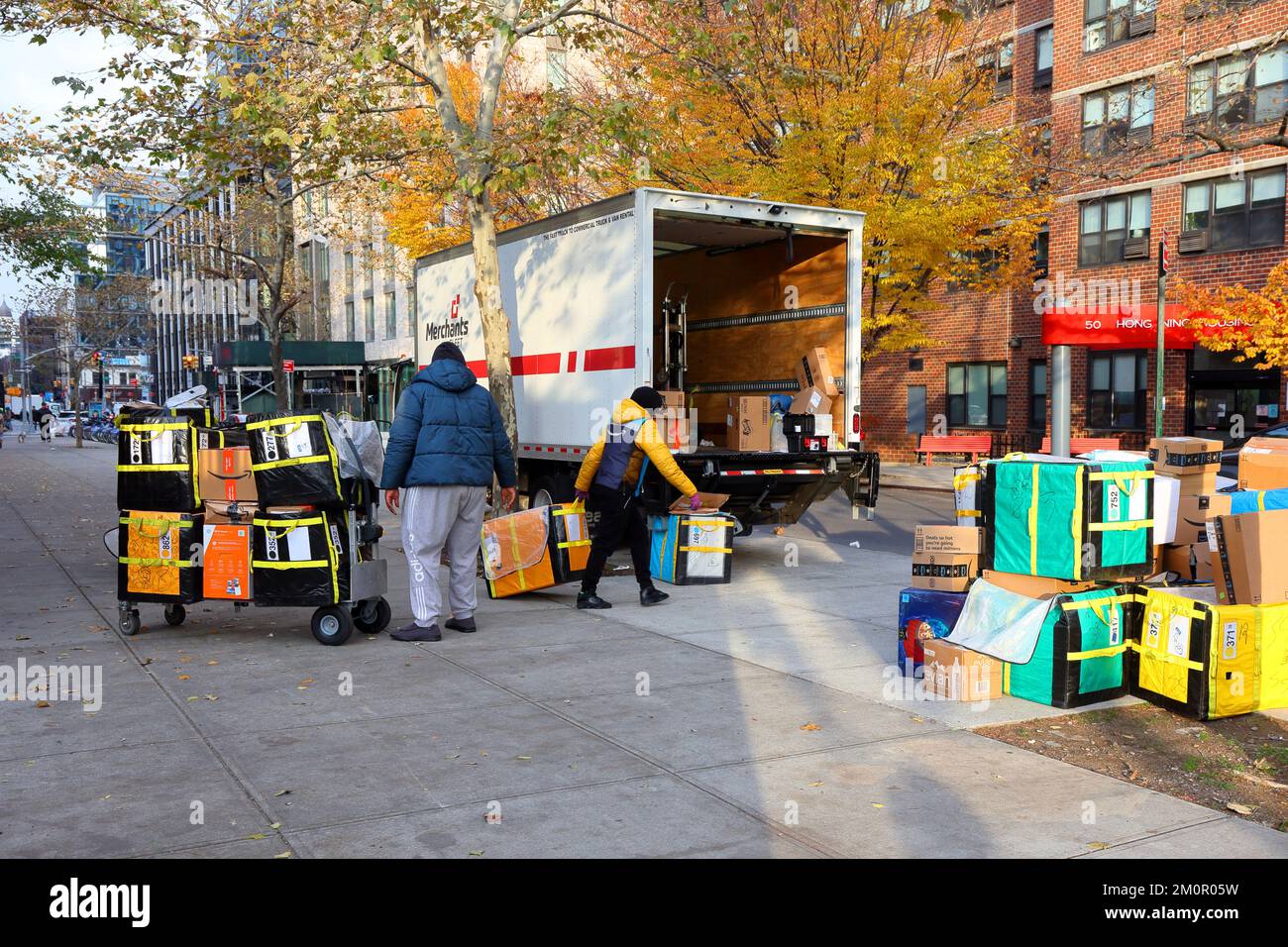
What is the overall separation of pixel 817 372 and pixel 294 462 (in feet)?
21.3

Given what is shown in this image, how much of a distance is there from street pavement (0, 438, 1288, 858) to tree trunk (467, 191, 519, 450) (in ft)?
13.2

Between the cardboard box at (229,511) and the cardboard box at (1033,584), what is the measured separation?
484cm

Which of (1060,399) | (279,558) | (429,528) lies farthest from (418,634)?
(1060,399)

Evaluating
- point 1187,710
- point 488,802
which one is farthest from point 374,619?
point 1187,710

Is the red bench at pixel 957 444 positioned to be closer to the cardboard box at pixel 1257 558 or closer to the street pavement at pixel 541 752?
the street pavement at pixel 541 752

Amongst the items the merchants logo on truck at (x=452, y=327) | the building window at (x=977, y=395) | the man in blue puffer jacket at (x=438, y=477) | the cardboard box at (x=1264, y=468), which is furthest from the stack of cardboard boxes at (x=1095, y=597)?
the building window at (x=977, y=395)

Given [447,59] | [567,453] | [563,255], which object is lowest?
[567,453]

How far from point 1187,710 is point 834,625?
120 inches

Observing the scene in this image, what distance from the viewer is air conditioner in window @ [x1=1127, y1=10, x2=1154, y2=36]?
82.6ft

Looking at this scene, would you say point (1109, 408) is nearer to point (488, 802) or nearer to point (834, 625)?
point (834, 625)

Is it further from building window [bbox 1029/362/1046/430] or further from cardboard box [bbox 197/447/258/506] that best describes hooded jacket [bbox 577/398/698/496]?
building window [bbox 1029/362/1046/430]

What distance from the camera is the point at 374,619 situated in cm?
838

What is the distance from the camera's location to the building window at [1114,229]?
1033 inches
